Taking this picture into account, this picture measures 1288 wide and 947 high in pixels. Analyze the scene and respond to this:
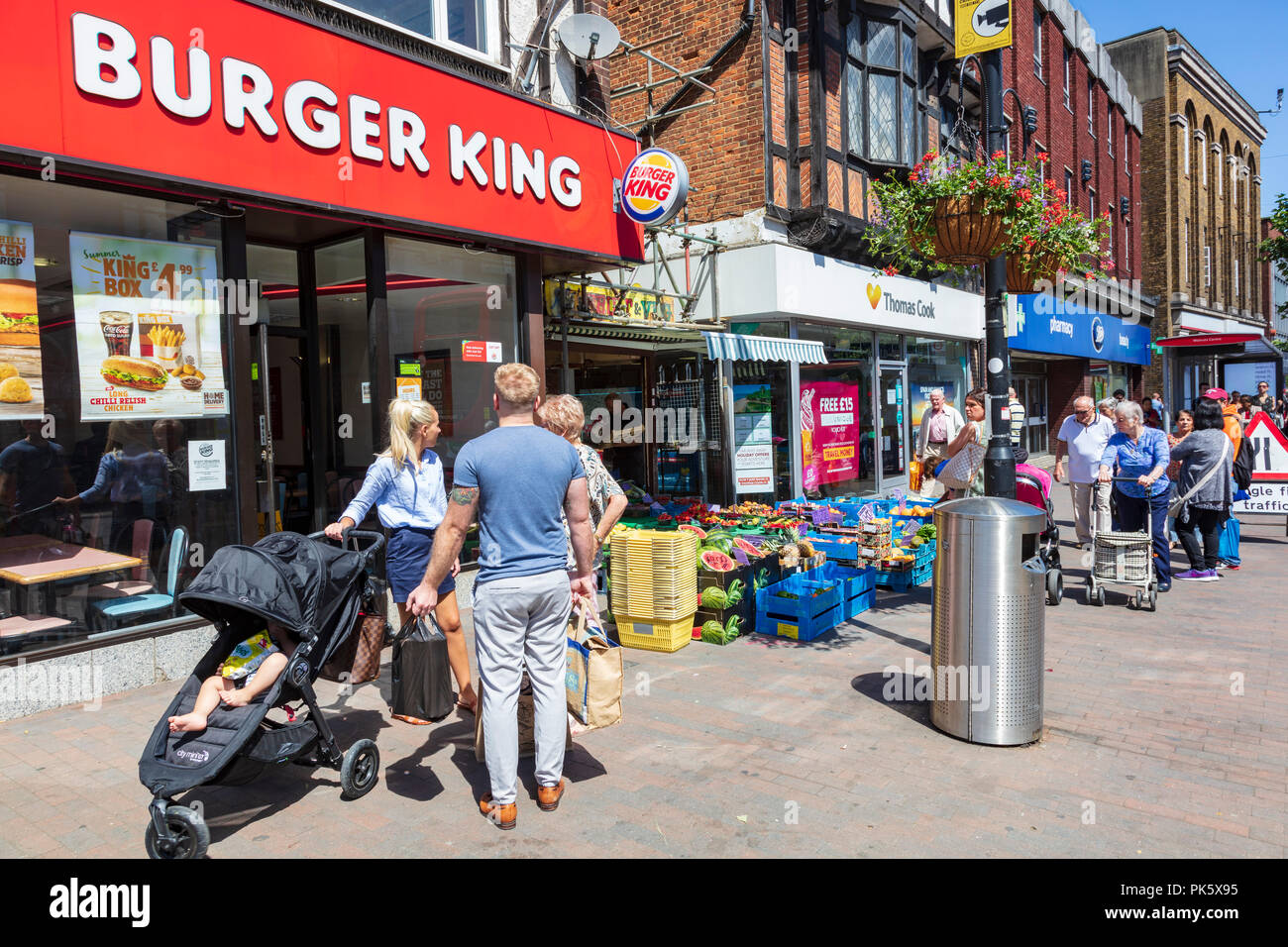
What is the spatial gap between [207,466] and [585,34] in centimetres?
580

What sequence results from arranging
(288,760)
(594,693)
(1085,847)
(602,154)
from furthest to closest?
(602,154), (594,693), (288,760), (1085,847)

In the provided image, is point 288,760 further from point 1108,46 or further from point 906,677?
point 1108,46

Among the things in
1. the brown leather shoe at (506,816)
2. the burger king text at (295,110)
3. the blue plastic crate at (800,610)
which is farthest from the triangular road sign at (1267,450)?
the brown leather shoe at (506,816)

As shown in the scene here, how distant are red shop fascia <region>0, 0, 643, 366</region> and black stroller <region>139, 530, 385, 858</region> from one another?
9.59 feet

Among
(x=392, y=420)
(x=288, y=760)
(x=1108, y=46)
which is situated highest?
(x=1108, y=46)

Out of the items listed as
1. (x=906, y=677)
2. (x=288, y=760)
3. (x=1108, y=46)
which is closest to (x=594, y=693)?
(x=288, y=760)

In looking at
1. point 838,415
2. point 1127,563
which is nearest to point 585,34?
point 838,415

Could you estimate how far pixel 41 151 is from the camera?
480 cm

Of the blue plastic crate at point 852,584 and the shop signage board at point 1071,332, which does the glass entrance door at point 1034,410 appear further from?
the blue plastic crate at point 852,584

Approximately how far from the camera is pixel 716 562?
6828 millimetres

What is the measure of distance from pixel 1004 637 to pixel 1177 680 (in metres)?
1.96

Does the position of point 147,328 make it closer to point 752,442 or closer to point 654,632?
point 654,632

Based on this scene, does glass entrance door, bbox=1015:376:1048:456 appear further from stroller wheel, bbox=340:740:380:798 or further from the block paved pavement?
stroller wheel, bbox=340:740:380:798

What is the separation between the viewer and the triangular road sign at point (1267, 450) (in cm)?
1123
